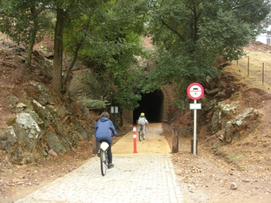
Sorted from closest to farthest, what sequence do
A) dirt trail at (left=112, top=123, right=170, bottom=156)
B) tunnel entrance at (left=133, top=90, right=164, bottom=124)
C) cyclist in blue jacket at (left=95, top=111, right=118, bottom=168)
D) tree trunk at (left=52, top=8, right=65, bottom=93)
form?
cyclist in blue jacket at (left=95, top=111, right=118, bottom=168)
tree trunk at (left=52, top=8, right=65, bottom=93)
dirt trail at (left=112, top=123, right=170, bottom=156)
tunnel entrance at (left=133, top=90, right=164, bottom=124)

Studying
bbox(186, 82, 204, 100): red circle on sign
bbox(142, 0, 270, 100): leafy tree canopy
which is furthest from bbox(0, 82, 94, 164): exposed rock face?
bbox(142, 0, 270, 100): leafy tree canopy

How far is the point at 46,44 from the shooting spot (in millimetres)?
18906

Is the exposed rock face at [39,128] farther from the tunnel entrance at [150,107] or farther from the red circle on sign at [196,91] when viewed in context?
the tunnel entrance at [150,107]

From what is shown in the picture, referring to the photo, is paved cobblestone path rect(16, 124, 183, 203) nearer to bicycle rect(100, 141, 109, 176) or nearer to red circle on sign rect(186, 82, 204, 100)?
bicycle rect(100, 141, 109, 176)

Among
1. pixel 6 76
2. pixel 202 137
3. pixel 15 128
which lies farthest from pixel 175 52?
pixel 15 128

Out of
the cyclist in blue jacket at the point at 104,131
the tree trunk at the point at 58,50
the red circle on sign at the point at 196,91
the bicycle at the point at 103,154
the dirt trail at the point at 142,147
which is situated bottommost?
the dirt trail at the point at 142,147

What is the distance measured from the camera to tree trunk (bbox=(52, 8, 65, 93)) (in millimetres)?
11093

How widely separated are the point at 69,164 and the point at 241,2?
1159cm

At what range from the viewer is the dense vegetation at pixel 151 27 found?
1019cm

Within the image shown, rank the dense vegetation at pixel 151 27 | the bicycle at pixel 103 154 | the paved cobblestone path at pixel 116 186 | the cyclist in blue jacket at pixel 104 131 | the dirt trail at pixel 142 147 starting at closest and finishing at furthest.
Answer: the paved cobblestone path at pixel 116 186
the bicycle at pixel 103 154
the cyclist in blue jacket at pixel 104 131
the dense vegetation at pixel 151 27
the dirt trail at pixel 142 147

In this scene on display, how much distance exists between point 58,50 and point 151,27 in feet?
23.4

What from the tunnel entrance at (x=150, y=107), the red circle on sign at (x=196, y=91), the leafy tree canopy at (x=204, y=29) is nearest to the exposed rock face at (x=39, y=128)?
the red circle on sign at (x=196, y=91)

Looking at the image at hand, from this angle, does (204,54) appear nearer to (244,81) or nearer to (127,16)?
(244,81)

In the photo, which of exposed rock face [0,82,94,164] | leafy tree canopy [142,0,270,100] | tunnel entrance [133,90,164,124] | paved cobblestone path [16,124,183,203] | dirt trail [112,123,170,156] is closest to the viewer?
paved cobblestone path [16,124,183,203]
